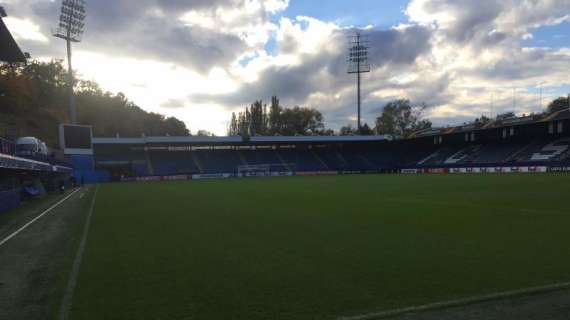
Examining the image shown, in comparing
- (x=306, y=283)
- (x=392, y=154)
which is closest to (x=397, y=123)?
(x=392, y=154)

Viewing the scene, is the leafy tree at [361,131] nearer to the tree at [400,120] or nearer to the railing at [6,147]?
the tree at [400,120]

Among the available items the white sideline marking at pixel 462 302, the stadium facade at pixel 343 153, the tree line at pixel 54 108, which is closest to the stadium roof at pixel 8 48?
Result: the tree line at pixel 54 108

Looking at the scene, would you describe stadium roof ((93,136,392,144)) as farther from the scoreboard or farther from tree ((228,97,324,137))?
tree ((228,97,324,137))

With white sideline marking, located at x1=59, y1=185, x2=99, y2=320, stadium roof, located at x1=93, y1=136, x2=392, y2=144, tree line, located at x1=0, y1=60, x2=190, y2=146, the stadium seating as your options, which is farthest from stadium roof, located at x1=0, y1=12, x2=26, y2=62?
the stadium seating

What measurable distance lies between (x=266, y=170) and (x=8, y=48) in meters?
50.0

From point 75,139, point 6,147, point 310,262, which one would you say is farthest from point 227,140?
point 310,262

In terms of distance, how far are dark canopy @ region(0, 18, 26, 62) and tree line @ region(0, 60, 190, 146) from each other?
8507mm

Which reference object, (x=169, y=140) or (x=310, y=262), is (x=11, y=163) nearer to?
(x=310, y=262)

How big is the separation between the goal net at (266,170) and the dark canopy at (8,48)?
44402 millimetres

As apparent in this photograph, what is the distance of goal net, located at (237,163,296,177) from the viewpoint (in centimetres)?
6538

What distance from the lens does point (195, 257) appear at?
7.77 meters

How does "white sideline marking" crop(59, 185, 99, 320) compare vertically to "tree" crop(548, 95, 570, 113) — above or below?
below

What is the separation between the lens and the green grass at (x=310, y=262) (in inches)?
198

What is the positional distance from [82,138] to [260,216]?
36802mm
